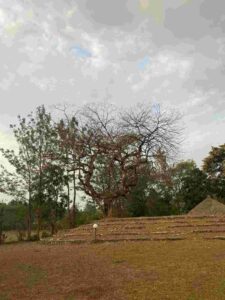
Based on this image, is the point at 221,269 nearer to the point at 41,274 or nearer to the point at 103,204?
the point at 41,274

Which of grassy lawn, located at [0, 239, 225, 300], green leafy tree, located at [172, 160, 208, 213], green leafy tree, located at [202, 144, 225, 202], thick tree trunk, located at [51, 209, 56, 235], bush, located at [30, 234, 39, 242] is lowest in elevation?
grassy lawn, located at [0, 239, 225, 300]

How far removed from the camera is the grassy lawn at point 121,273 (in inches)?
279

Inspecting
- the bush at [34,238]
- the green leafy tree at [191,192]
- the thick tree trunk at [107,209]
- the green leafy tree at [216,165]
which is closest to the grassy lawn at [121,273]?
the bush at [34,238]

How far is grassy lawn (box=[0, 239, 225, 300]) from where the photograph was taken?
23.2 feet

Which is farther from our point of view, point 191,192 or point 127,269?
point 191,192

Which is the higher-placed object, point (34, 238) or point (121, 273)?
point (34, 238)

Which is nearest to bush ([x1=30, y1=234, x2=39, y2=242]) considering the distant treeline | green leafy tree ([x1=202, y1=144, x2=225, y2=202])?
the distant treeline

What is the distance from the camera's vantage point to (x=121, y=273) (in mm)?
8758

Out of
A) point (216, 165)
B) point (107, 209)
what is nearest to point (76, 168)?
point (107, 209)

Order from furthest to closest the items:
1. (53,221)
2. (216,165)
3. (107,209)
A: (216,165)
(53,221)
(107,209)

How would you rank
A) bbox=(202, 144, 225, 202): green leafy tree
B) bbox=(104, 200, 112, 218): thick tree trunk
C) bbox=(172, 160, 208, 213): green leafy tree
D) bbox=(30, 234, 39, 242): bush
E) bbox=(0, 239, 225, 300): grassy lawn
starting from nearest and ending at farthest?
bbox=(0, 239, 225, 300): grassy lawn
bbox=(30, 234, 39, 242): bush
bbox=(104, 200, 112, 218): thick tree trunk
bbox=(172, 160, 208, 213): green leafy tree
bbox=(202, 144, 225, 202): green leafy tree

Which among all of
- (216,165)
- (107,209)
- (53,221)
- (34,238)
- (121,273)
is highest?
(216,165)

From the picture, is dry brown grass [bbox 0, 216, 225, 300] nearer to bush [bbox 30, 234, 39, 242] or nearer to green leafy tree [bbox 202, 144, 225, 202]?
bush [bbox 30, 234, 39, 242]

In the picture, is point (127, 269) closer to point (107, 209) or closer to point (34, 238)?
point (34, 238)
